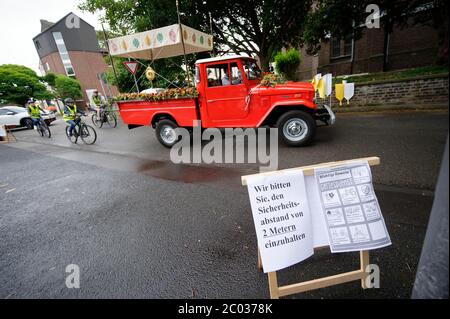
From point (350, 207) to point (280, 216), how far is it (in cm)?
51

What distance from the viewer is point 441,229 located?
0.97 m

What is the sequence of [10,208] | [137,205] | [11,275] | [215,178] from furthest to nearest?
[215,178], [10,208], [137,205], [11,275]

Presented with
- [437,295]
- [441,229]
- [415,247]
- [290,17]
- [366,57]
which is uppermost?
[290,17]

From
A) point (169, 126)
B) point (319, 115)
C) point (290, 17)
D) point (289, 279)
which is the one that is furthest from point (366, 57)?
point (289, 279)

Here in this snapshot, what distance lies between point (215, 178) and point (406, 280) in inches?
122

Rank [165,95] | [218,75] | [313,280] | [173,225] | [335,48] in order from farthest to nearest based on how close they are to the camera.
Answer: [335,48]
[165,95]
[218,75]
[173,225]
[313,280]

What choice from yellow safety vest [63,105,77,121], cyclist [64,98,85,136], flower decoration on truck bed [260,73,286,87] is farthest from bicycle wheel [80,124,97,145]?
flower decoration on truck bed [260,73,286,87]

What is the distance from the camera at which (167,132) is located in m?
6.59

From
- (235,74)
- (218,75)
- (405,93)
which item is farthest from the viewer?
(405,93)

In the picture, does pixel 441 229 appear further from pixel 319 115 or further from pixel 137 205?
pixel 319 115

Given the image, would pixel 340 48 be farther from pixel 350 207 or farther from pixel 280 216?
pixel 280 216

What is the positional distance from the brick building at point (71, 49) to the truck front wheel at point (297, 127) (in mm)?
44609

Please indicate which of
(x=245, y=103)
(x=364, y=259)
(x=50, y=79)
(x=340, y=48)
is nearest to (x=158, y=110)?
(x=245, y=103)
